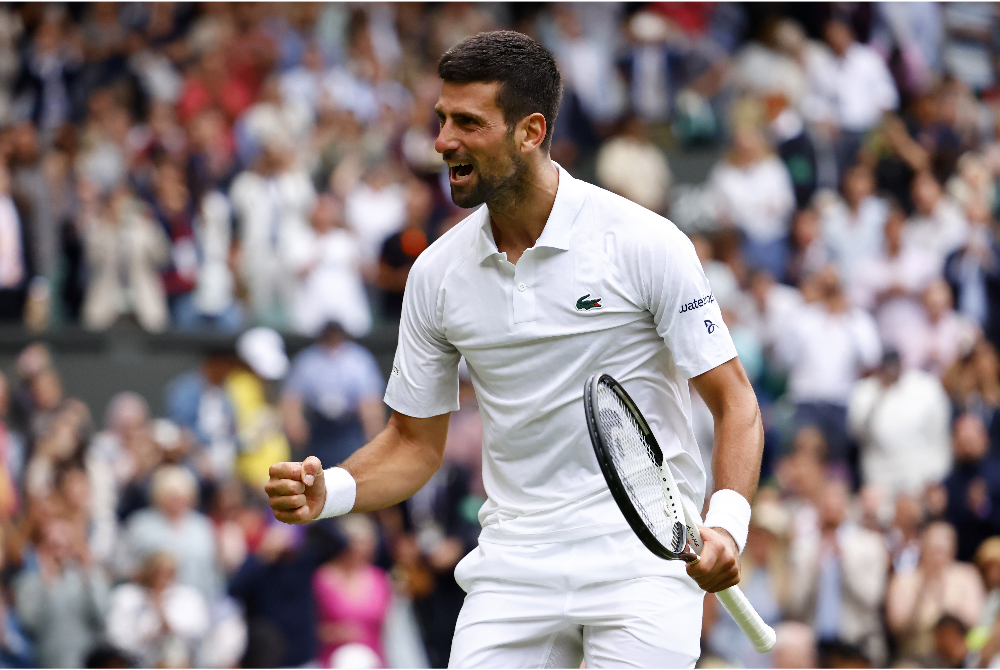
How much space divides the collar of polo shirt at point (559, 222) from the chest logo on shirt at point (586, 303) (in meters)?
0.13

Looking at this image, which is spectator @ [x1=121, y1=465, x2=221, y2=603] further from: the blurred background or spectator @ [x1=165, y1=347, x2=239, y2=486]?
spectator @ [x1=165, y1=347, x2=239, y2=486]

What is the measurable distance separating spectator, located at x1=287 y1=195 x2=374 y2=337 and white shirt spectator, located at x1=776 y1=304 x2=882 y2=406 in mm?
2870

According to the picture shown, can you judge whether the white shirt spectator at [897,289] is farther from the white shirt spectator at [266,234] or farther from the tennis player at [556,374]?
the tennis player at [556,374]

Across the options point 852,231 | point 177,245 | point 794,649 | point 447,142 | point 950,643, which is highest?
point 177,245

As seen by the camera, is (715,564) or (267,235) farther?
(267,235)

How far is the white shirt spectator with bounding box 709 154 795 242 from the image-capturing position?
32.8 ft

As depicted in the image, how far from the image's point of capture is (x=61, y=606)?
6.86 metres

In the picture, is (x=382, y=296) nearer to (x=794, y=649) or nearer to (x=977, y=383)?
(x=977, y=383)

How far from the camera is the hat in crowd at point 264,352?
860 centimetres

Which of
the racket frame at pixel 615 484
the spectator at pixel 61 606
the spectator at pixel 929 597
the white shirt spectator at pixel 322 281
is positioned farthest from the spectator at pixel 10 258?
the racket frame at pixel 615 484

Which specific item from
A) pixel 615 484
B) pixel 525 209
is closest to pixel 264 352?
pixel 525 209

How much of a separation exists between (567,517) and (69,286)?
23.3 ft

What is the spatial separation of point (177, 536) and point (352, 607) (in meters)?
1.05

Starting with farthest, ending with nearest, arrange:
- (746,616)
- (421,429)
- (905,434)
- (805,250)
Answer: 1. (805,250)
2. (905,434)
3. (421,429)
4. (746,616)
